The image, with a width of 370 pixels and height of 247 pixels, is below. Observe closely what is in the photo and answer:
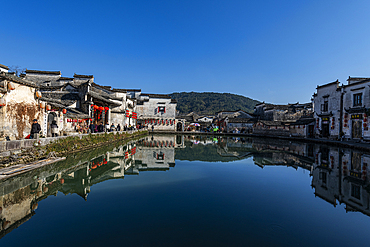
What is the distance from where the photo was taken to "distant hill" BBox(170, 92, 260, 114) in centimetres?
9225

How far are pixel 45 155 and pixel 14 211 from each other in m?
5.03

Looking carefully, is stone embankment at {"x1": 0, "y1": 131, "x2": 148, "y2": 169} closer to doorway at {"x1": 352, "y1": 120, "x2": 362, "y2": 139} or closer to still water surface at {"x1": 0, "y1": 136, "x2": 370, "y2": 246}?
still water surface at {"x1": 0, "y1": 136, "x2": 370, "y2": 246}

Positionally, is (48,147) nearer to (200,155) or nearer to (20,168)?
(20,168)

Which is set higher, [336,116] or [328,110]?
[328,110]

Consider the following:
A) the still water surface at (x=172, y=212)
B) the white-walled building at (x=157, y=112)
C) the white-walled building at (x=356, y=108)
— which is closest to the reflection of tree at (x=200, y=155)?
the still water surface at (x=172, y=212)

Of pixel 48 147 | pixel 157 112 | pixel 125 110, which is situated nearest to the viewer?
pixel 48 147

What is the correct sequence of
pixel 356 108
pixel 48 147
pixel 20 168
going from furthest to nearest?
pixel 356 108 < pixel 48 147 < pixel 20 168

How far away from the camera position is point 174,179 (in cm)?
688

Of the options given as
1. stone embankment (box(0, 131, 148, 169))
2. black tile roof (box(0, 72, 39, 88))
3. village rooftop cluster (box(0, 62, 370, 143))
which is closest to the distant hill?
village rooftop cluster (box(0, 62, 370, 143))

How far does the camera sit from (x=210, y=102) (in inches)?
3962

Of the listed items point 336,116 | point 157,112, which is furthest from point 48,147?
point 157,112

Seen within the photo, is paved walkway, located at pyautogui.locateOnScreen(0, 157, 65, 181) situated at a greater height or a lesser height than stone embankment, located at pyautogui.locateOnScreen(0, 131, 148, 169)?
lesser

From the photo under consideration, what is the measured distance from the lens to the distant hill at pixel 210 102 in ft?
303

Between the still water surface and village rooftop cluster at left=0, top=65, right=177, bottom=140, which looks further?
village rooftop cluster at left=0, top=65, right=177, bottom=140
